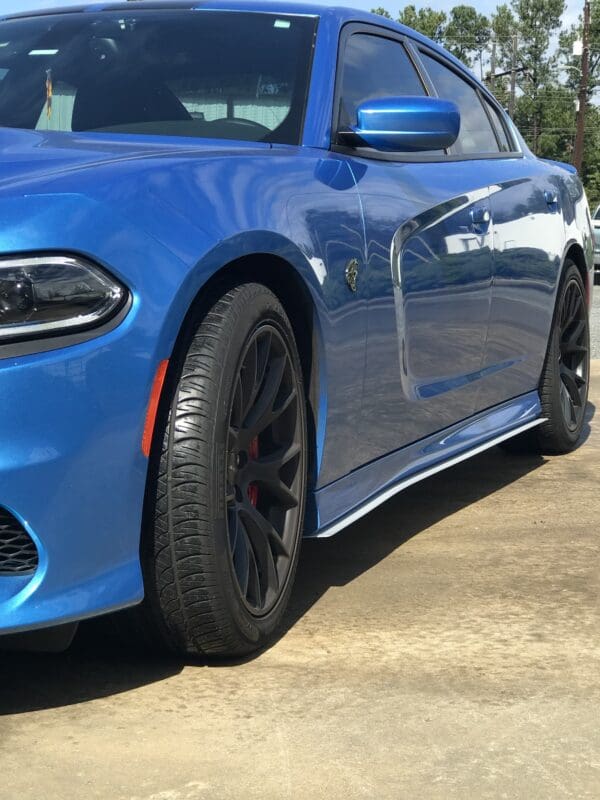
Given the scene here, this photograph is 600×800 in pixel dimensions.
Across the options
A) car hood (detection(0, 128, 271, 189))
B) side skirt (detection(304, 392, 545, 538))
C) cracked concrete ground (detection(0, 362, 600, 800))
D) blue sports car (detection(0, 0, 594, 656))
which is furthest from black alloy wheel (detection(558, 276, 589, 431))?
car hood (detection(0, 128, 271, 189))

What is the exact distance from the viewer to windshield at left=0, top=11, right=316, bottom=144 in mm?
3537

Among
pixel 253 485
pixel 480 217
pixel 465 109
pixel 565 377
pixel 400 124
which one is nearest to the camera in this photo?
pixel 253 485

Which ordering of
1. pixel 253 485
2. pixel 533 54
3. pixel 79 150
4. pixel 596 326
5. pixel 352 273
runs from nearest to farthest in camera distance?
1. pixel 79 150
2. pixel 253 485
3. pixel 352 273
4. pixel 596 326
5. pixel 533 54

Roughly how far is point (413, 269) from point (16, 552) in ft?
5.19

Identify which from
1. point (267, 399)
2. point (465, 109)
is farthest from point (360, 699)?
point (465, 109)

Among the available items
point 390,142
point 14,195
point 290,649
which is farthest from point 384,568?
point 14,195

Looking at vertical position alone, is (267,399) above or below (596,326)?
above

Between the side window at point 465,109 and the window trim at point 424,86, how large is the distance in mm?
28

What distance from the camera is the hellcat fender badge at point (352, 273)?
321 centimetres

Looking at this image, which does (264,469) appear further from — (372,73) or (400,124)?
(372,73)

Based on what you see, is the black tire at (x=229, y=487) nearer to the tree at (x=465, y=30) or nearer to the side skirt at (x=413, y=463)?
the side skirt at (x=413, y=463)

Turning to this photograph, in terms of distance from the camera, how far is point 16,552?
7.82ft

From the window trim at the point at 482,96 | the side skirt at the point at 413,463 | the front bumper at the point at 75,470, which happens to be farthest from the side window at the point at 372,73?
the front bumper at the point at 75,470

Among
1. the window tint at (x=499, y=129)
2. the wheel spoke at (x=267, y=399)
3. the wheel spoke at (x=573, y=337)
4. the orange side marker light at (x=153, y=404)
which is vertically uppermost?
the window tint at (x=499, y=129)
